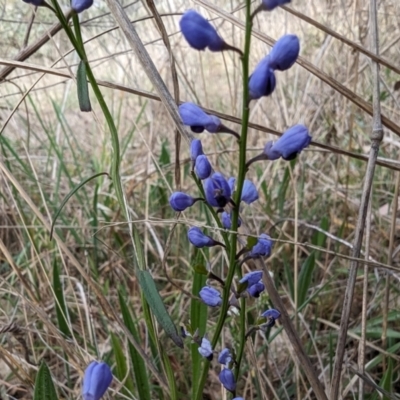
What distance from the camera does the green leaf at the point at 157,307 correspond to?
2.44ft

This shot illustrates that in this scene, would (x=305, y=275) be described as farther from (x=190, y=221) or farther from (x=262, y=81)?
(x=262, y=81)

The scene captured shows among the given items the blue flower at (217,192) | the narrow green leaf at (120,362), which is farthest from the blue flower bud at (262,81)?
the narrow green leaf at (120,362)

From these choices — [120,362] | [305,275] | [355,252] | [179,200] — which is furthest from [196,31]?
[305,275]

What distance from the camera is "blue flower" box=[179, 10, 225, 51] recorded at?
1.90ft

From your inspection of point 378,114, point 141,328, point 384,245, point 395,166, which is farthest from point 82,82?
point 384,245

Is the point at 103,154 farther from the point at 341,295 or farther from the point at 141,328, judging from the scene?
the point at 341,295

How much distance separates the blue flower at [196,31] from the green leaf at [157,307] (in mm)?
337

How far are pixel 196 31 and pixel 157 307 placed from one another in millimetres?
358

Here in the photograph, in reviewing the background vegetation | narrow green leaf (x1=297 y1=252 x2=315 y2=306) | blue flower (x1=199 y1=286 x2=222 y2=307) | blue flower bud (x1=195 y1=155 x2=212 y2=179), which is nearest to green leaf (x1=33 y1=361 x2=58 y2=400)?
the background vegetation

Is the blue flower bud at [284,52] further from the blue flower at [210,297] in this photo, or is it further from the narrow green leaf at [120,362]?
the narrow green leaf at [120,362]

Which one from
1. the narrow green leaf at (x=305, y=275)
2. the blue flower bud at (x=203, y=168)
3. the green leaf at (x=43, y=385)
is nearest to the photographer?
the blue flower bud at (x=203, y=168)

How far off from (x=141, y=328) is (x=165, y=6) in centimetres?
134

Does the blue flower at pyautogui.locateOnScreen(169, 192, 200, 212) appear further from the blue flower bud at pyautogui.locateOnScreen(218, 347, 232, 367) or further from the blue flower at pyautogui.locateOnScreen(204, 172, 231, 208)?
the blue flower bud at pyautogui.locateOnScreen(218, 347, 232, 367)

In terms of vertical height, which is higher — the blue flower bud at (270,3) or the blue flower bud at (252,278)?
the blue flower bud at (270,3)
